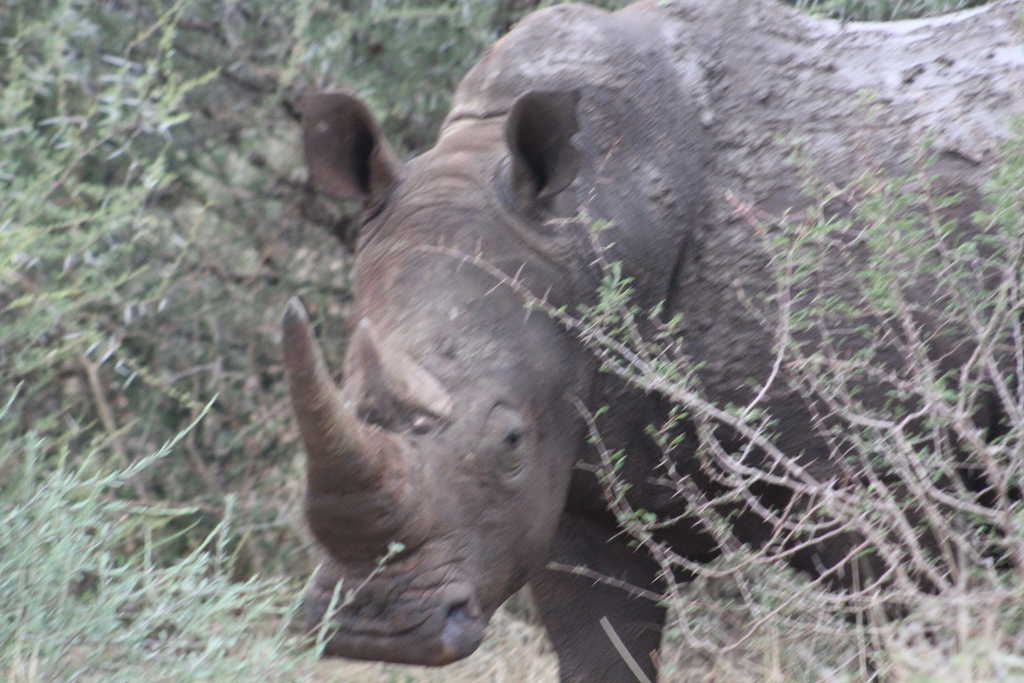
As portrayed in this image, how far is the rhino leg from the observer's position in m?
4.26

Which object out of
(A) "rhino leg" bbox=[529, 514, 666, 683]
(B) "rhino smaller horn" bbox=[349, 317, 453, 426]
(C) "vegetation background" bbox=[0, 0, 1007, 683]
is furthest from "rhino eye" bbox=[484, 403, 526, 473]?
(C) "vegetation background" bbox=[0, 0, 1007, 683]

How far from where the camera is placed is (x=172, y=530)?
5.94 m

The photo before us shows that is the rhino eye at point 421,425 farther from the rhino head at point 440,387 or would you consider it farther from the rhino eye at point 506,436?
the rhino eye at point 506,436

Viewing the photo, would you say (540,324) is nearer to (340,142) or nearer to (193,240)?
(340,142)

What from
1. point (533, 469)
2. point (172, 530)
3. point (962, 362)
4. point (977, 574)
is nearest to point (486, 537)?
point (533, 469)

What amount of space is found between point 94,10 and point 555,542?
345 centimetres

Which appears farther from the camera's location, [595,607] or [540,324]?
[595,607]

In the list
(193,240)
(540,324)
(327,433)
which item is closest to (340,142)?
(540,324)

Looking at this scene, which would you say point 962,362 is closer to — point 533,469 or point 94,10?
point 533,469

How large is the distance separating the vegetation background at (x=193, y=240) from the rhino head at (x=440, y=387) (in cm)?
152

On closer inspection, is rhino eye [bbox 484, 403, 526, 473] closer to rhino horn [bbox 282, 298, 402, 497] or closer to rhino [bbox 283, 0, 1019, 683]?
rhino [bbox 283, 0, 1019, 683]

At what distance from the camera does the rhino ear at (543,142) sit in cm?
359

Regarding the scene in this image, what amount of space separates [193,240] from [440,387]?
9.00 ft

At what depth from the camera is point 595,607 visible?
14.2ft
